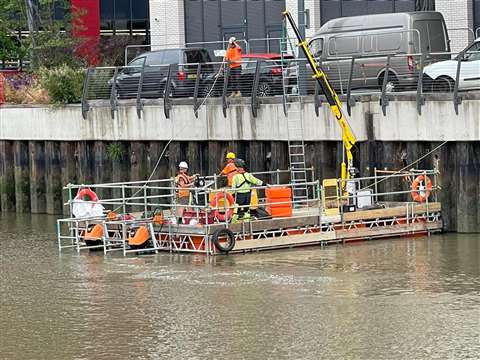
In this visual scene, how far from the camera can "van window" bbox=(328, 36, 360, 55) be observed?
42.2 m

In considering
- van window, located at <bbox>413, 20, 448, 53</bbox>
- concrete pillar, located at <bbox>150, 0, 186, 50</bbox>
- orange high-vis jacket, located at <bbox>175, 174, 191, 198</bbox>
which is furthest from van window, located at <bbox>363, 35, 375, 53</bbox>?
concrete pillar, located at <bbox>150, 0, 186, 50</bbox>

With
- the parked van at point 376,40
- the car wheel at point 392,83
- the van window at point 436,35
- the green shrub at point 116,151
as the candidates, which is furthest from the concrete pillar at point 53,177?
the van window at point 436,35

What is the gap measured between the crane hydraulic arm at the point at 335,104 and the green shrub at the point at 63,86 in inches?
391

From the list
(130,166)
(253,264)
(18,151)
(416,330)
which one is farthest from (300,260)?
(18,151)

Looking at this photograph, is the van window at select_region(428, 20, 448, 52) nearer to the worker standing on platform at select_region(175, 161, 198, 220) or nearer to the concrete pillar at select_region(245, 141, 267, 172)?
Result: the concrete pillar at select_region(245, 141, 267, 172)

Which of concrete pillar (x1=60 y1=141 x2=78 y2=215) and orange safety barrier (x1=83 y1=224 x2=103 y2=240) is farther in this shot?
concrete pillar (x1=60 y1=141 x2=78 y2=215)

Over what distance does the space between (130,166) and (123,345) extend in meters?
18.4

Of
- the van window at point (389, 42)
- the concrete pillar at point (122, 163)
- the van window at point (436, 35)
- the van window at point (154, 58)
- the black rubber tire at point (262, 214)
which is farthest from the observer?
the van window at point (154, 58)

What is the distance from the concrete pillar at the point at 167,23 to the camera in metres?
56.4

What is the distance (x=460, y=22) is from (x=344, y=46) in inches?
308

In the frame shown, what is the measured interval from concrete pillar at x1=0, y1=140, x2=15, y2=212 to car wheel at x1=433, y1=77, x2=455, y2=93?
14.0m

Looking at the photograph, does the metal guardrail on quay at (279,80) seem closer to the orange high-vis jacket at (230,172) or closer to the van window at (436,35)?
the van window at (436,35)

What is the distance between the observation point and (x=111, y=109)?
136ft

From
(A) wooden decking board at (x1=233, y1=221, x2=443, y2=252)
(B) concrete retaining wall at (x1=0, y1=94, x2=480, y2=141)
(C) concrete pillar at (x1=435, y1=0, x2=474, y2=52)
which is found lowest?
(A) wooden decking board at (x1=233, y1=221, x2=443, y2=252)
